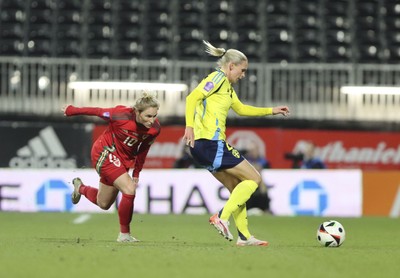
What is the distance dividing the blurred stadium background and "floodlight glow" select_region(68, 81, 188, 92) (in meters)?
0.08

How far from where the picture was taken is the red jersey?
10.3m

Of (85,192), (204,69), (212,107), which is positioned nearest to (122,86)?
(204,69)

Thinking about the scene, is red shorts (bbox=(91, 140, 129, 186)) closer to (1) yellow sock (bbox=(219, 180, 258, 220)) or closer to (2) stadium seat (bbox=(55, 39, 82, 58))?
(1) yellow sock (bbox=(219, 180, 258, 220))

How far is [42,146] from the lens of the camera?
20.6 meters

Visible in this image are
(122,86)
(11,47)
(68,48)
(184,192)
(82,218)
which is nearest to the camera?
(82,218)

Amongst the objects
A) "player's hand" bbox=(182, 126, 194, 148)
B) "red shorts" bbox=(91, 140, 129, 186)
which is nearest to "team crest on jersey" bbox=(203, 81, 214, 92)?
"player's hand" bbox=(182, 126, 194, 148)

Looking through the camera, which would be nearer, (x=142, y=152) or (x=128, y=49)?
(x=142, y=152)

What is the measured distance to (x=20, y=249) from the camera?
9391mm

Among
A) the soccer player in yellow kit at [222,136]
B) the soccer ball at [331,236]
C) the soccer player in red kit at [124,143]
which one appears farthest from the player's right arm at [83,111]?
the soccer ball at [331,236]

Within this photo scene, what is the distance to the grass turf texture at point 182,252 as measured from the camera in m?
7.31

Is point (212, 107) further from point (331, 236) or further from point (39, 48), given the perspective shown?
point (39, 48)

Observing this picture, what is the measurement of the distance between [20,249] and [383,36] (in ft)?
52.1

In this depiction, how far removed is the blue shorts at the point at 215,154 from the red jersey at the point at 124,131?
Result: 61 cm

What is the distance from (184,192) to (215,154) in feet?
30.2
